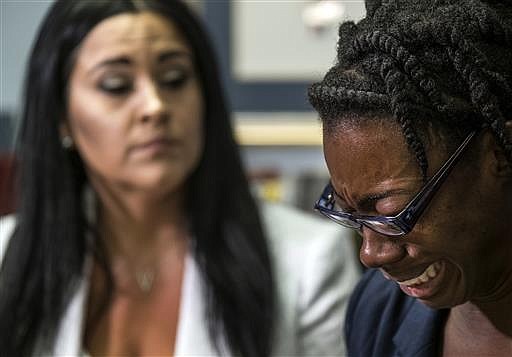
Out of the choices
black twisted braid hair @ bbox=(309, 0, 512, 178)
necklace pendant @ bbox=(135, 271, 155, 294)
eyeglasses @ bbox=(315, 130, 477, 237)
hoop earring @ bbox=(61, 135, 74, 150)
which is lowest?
necklace pendant @ bbox=(135, 271, 155, 294)

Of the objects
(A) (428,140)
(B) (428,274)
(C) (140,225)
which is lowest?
(C) (140,225)

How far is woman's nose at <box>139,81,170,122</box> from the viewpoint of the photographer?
141 cm

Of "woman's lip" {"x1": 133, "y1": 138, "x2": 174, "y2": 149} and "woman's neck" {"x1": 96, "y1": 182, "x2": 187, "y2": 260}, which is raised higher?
"woman's lip" {"x1": 133, "y1": 138, "x2": 174, "y2": 149}

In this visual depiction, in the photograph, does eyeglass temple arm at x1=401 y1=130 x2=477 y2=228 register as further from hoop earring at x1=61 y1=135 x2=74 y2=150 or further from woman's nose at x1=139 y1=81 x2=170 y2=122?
hoop earring at x1=61 y1=135 x2=74 y2=150

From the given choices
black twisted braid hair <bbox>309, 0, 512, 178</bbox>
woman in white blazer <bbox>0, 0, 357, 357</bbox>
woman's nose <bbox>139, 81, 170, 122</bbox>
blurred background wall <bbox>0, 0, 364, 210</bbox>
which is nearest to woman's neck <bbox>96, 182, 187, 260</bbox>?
woman in white blazer <bbox>0, 0, 357, 357</bbox>

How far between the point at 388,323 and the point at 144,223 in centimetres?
84

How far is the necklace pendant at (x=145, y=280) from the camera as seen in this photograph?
1573 mm

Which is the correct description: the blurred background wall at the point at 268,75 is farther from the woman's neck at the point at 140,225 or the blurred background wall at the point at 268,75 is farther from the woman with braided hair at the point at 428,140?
the woman with braided hair at the point at 428,140

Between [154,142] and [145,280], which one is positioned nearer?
[154,142]

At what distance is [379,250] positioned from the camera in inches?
27.7

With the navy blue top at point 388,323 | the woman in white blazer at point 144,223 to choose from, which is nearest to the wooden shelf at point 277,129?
the woman in white blazer at point 144,223

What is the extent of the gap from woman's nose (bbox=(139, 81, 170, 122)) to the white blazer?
0.29m

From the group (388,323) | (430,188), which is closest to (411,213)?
(430,188)

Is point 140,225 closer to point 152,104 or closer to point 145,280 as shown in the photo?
point 145,280
